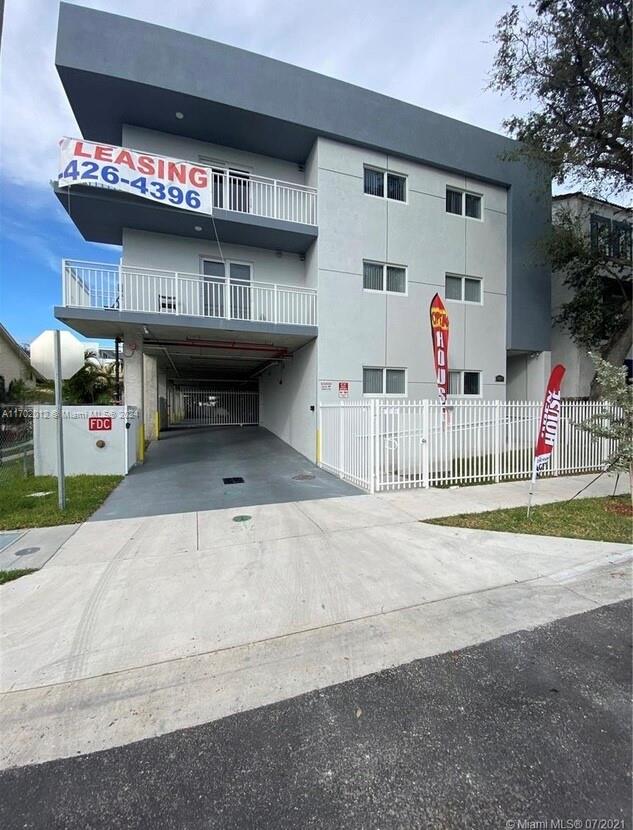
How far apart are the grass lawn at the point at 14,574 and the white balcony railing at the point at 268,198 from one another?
33.8ft

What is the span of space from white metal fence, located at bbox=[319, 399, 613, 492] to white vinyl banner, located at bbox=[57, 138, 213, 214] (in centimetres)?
656

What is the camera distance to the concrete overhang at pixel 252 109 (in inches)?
373

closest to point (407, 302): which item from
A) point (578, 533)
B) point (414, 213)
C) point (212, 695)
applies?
point (414, 213)

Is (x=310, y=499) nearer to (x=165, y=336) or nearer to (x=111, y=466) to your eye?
(x=111, y=466)

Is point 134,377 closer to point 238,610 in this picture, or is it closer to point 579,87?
point 238,610

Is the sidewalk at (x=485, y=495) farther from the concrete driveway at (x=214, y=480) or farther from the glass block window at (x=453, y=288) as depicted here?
the glass block window at (x=453, y=288)

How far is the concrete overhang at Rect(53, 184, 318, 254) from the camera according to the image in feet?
32.5

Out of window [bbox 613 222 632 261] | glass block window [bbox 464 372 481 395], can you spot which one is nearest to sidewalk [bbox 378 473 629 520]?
glass block window [bbox 464 372 481 395]

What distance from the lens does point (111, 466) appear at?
9625mm

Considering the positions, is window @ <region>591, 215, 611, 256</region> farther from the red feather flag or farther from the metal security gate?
the metal security gate

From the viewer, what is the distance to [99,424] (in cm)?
963

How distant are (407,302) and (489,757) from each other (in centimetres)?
1159

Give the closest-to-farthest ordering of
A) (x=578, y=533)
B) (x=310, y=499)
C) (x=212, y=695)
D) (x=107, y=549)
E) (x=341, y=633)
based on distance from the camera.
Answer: (x=212, y=695), (x=341, y=633), (x=107, y=549), (x=578, y=533), (x=310, y=499)

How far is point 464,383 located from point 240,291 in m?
7.91
